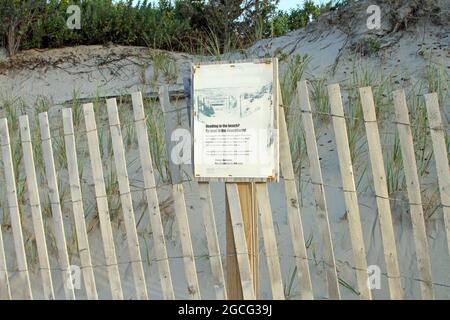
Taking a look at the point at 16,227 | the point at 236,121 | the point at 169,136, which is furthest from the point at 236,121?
the point at 16,227

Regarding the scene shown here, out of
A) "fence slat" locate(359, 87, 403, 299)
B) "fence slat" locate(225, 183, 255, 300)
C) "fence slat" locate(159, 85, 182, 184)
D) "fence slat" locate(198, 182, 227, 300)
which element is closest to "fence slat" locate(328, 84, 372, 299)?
"fence slat" locate(359, 87, 403, 299)

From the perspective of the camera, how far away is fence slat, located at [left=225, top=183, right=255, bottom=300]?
2932 mm

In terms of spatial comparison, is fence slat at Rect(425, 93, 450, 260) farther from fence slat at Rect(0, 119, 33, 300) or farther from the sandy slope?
fence slat at Rect(0, 119, 33, 300)

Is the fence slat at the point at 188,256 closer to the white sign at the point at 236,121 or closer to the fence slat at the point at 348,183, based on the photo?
the white sign at the point at 236,121

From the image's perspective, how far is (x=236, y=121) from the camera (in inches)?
110

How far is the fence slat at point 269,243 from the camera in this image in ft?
9.61

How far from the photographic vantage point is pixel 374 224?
3.88 m

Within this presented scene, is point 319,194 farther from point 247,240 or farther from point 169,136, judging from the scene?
point 169,136

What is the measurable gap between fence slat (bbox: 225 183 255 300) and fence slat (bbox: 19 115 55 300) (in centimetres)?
117

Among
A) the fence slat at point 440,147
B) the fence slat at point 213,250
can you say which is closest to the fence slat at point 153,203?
the fence slat at point 213,250
